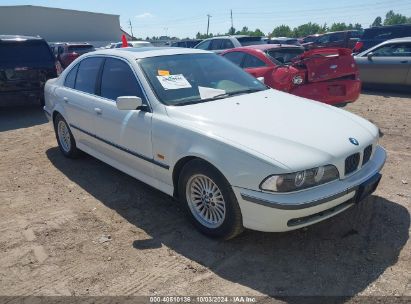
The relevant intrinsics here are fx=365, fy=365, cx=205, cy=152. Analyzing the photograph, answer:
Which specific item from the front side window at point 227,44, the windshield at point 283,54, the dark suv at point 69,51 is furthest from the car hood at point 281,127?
the dark suv at point 69,51

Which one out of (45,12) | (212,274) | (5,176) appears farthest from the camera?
(45,12)

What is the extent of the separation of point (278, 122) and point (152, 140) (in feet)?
4.01

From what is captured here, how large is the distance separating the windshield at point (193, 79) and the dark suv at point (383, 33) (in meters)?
11.0

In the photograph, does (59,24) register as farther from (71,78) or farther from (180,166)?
(180,166)

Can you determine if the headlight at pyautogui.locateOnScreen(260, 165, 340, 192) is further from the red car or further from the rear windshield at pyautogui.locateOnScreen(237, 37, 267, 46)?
the rear windshield at pyautogui.locateOnScreen(237, 37, 267, 46)

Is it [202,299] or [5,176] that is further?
[5,176]

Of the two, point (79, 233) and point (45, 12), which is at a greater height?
point (45, 12)

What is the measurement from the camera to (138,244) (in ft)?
10.9

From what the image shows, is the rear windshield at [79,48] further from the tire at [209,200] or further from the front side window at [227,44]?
the tire at [209,200]

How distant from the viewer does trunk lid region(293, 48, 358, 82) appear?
609cm

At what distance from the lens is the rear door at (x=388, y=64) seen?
9.49m

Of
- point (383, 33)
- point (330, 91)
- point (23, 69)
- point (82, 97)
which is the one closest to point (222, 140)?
point (82, 97)

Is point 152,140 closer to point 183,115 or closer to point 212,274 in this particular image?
point 183,115

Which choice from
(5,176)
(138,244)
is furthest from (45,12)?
(138,244)
